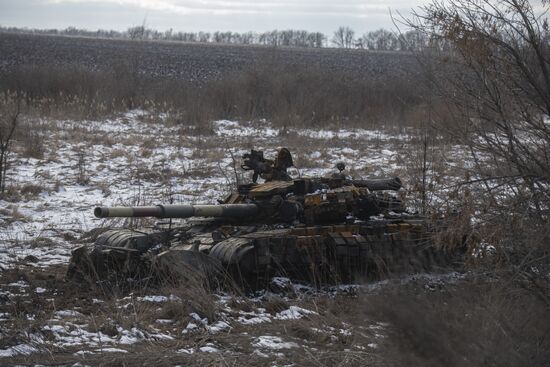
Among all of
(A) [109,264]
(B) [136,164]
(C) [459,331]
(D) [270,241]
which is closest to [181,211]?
(A) [109,264]

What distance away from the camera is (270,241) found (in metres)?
9.36

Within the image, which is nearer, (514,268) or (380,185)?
(514,268)

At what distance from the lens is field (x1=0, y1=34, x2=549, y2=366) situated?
5.02 m

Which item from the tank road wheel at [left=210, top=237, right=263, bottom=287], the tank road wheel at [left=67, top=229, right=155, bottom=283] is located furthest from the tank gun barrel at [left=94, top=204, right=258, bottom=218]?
the tank road wheel at [left=210, top=237, right=263, bottom=287]

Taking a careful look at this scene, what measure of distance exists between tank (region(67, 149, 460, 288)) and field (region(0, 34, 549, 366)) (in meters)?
0.29

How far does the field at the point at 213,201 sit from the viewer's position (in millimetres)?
5016

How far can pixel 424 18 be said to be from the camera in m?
7.80

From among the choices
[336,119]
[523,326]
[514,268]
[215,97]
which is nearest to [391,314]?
[523,326]

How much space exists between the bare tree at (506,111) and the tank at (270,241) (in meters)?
1.70

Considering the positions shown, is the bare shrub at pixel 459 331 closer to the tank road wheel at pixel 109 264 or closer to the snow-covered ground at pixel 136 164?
the tank road wheel at pixel 109 264

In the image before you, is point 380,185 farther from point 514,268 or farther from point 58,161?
point 58,161

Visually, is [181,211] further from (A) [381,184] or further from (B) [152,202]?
(B) [152,202]

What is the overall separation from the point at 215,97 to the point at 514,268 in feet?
68.5

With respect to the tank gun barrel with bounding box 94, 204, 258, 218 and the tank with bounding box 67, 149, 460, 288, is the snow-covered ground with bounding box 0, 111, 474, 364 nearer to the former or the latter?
the tank with bounding box 67, 149, 460, 288
